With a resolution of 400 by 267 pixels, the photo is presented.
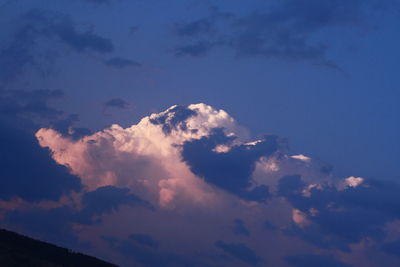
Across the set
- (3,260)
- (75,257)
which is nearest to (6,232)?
(75,257)

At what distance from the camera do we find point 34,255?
6994 cm

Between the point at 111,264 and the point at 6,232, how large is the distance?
17.0 metres

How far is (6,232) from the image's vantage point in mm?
78062

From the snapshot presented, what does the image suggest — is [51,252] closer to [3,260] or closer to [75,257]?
[75,257]

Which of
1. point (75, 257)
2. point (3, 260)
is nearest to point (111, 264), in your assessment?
point (75, 257)

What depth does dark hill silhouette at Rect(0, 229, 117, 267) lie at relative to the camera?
64.5 meters

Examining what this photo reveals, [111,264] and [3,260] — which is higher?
[111,264]

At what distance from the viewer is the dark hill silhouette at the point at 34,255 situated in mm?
64500

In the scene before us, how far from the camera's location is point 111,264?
83188 mm

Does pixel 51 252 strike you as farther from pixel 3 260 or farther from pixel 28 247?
pixel 3 260

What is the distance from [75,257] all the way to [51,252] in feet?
13.4

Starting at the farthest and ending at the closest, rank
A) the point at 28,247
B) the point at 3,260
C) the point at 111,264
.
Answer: the point at 111,264 → the point at 28,247 → the point at 3,260

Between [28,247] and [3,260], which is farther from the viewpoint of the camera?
[28,247]

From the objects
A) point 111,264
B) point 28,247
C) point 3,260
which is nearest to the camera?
point 3,260
